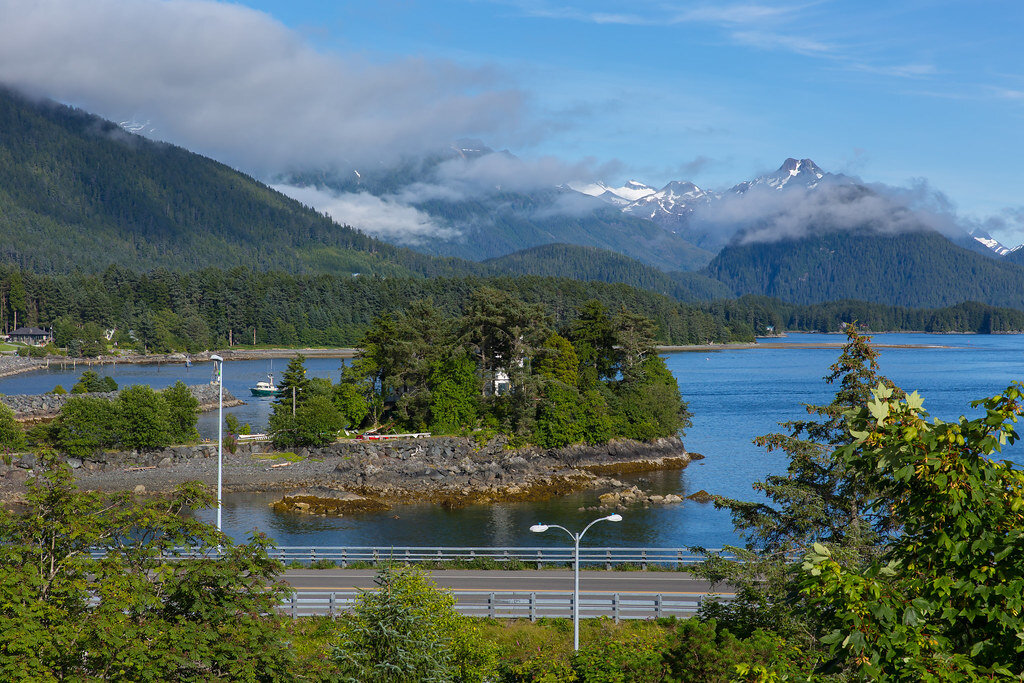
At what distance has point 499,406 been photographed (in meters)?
64.6

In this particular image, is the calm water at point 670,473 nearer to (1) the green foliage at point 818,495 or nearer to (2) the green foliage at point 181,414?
(2) the green foliage at point 181,414

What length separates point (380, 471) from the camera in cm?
5659

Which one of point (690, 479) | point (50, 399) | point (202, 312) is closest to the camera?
point (690, 479)

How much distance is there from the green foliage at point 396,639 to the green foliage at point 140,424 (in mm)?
48460

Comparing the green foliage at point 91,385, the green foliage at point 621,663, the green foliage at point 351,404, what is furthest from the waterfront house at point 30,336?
the green foliage at point 621,663

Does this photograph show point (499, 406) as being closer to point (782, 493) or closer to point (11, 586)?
point (782, 493)

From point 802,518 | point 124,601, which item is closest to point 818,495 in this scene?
point 802,518

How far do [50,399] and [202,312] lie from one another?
4394 inches

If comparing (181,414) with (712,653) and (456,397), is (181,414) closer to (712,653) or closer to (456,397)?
(456,397)

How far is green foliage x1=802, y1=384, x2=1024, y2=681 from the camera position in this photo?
6141 mm

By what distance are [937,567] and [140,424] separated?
60.8m

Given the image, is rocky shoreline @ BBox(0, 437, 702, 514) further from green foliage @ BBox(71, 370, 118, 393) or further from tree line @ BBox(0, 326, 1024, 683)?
tree line @ BBox(0, 326, 1024, 683)

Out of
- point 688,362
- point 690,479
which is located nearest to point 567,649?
point 690,479

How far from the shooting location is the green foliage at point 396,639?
48.2ft
